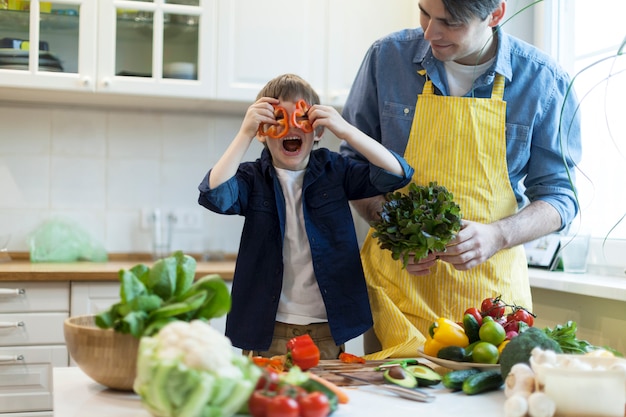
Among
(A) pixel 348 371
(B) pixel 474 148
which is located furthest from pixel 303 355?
(B) pixel 474 148

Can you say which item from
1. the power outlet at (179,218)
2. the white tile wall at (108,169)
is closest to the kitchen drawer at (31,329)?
the white tile wall at (108,169)

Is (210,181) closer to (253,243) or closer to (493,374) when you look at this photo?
(253,243)

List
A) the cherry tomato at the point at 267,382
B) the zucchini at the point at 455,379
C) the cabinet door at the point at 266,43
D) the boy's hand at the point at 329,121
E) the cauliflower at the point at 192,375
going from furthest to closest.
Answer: the cabinet door at the point at 266,43 → the boy's hand at the point at 329,121 → the zucchini at the point at 455,379 → the cherry tomato at the point at 267,382 → the cauliflower at the point at 192,375

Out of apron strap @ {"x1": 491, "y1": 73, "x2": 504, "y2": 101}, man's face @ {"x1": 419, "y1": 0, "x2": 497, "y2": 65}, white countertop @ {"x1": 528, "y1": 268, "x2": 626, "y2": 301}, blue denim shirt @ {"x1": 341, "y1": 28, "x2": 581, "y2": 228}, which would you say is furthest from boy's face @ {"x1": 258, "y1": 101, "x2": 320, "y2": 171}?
white countertop @ {"x1": 528, "y1": 268, "x2": 626, "y2": 301}

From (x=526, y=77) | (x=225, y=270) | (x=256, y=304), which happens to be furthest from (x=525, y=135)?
(x=225, y=270)

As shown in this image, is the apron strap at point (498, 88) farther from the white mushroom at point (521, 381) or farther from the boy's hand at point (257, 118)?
the white mushroom at point (521, 381)

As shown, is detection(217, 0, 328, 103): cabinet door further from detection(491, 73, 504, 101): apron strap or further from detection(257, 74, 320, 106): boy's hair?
detection(491, 73, 504, 101): apron strap

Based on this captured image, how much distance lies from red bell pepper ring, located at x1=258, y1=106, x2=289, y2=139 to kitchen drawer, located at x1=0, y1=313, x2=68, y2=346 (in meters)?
1.37

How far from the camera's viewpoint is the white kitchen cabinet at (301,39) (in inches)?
121

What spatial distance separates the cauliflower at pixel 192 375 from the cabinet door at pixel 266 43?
2243 millimetres

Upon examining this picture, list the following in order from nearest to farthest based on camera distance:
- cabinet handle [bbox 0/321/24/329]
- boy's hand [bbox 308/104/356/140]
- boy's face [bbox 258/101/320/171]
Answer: boy's hand [bbox 308/104/356/140] < boy's face [bbox 258/101/320/171] < cabinet handle [bbox 0/321/24/329]

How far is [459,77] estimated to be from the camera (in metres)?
1.91

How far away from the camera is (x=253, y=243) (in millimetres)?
1788

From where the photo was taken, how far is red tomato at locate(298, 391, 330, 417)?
96 centimetres
